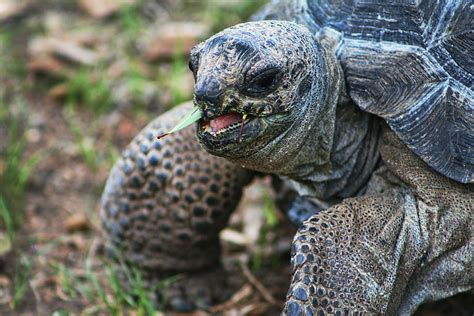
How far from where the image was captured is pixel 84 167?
17.8ft

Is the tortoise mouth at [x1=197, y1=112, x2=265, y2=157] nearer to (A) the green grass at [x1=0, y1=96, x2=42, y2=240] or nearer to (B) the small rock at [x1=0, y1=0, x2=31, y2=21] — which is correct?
(A) the green grass at [x1=0, y1=96, x2=42, y2=240]

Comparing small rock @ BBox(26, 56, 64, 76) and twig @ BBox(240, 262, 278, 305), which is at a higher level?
small rock @ BBox(26, 56, 64, 76)

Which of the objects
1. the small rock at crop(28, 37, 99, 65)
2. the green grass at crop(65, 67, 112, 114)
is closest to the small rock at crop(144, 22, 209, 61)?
the small rock at crop(28, 37, 99, 65)

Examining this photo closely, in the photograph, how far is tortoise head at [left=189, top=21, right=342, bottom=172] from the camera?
283 cm

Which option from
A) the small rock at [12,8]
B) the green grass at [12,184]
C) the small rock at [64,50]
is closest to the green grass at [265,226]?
the green grass at [12,184]

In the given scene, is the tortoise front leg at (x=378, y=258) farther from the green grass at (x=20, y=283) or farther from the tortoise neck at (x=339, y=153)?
the green grass at (x=20, y=283)

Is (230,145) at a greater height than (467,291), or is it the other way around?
(230,145)

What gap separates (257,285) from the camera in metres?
4.23

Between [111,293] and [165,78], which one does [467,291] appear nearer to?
[111,293]

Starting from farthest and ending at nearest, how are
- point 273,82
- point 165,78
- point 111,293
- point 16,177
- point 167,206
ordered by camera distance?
point 165,78, point 16,177, point 111,293, point 167,206, point 273,82

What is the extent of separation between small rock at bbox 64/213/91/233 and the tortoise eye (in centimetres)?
222

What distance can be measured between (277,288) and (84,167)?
189cm

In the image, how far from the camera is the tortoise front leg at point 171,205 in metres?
3.83

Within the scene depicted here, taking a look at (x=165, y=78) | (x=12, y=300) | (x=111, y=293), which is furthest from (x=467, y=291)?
(x=165, y=78)
